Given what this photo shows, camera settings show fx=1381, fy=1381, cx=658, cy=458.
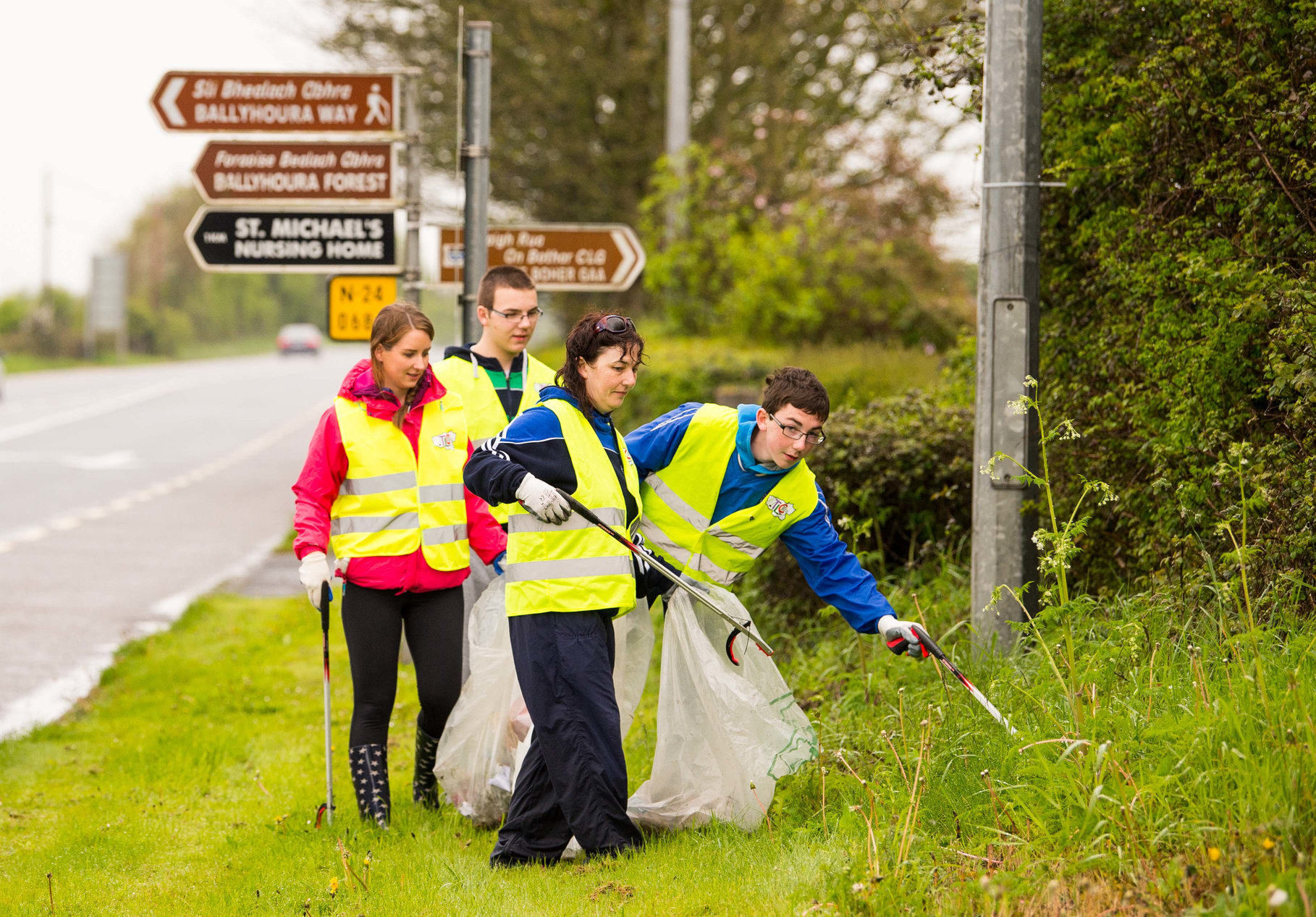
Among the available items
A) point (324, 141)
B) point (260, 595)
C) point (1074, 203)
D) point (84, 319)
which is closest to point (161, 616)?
point (260, 595)

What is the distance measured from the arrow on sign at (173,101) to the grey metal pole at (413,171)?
1.08m

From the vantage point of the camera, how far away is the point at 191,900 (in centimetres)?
396

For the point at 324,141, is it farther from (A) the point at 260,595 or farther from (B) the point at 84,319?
(B) the point at 84,319

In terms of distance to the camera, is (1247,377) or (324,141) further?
(324,141)

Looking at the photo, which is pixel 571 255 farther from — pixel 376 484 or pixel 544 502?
pixel 544 502

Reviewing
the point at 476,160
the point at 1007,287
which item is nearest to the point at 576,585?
the point at 1007,287

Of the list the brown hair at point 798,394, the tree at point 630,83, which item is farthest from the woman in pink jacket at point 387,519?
the tree at point 630,83

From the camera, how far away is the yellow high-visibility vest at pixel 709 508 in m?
4.25

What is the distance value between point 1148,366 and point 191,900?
3506 millimetres

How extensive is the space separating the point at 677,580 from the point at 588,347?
74 cm

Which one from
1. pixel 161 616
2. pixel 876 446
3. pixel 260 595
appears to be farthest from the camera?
pixel 260 595

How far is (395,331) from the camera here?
454 cm

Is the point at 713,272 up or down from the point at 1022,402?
up

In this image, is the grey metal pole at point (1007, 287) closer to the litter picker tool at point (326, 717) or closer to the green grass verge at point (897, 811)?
the green grass verge at point (897, 811)
